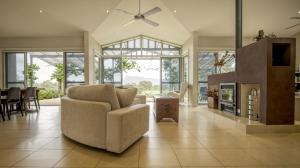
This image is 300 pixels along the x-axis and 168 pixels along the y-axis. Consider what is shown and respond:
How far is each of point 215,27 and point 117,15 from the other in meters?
3.54

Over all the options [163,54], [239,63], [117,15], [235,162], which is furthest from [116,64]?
[235,162]

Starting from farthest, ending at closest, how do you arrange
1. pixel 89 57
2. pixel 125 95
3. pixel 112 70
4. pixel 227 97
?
pixel 112 70, pixel 89 57, pixel 227 97, pixel 125 95

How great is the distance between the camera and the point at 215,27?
7.23 m

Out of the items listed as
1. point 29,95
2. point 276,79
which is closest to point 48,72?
point 29,95

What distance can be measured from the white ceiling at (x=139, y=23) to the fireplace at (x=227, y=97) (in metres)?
2.56

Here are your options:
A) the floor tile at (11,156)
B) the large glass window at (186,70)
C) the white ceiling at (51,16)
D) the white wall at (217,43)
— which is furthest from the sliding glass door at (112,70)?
the floor tile at (11,156)

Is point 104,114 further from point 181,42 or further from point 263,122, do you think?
point 181,42

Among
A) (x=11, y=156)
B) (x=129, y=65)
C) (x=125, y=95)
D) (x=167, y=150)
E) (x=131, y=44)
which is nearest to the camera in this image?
(x=11, y=156)

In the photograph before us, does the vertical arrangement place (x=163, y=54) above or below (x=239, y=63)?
above

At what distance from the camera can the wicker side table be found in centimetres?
465

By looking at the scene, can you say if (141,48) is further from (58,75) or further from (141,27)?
(58,75)

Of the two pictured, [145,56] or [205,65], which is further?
[145,56]

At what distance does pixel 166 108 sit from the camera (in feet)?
15.3

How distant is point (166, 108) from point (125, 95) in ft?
6.24
